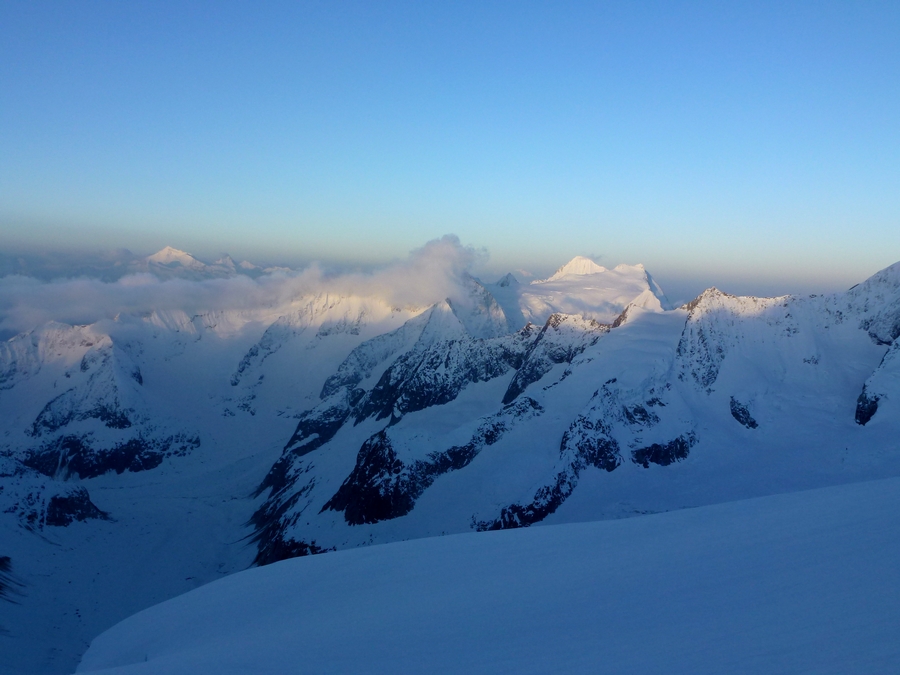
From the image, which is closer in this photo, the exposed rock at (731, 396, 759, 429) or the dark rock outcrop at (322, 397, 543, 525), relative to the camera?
the exposed rock at (731, 396, 759, 429)

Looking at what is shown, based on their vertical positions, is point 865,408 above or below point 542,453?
above

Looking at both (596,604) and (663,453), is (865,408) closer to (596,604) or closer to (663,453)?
(663,453)

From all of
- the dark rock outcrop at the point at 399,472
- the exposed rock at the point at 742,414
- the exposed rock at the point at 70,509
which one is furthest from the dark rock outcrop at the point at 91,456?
the exposed rock at the point at 742,414

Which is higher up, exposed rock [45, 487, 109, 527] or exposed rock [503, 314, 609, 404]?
exposed rock [503, 314, 609, 404]

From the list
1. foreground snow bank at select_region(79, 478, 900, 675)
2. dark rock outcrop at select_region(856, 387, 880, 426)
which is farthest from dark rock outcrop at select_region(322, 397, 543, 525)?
foreground snow bank at select_region(79, 478, 900, 675)

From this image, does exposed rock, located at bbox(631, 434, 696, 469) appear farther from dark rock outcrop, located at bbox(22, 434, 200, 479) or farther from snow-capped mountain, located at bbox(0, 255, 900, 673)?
dark rock outcrop, located at bbox(22, 434, 200, 479)

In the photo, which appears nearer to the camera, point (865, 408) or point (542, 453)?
point (865, 408)

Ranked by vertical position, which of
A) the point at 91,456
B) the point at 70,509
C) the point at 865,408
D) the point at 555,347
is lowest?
the point at 91,456

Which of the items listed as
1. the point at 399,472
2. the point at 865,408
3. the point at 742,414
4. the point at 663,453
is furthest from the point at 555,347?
the point at 865,408

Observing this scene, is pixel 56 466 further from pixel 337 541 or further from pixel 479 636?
pixel 479 636
